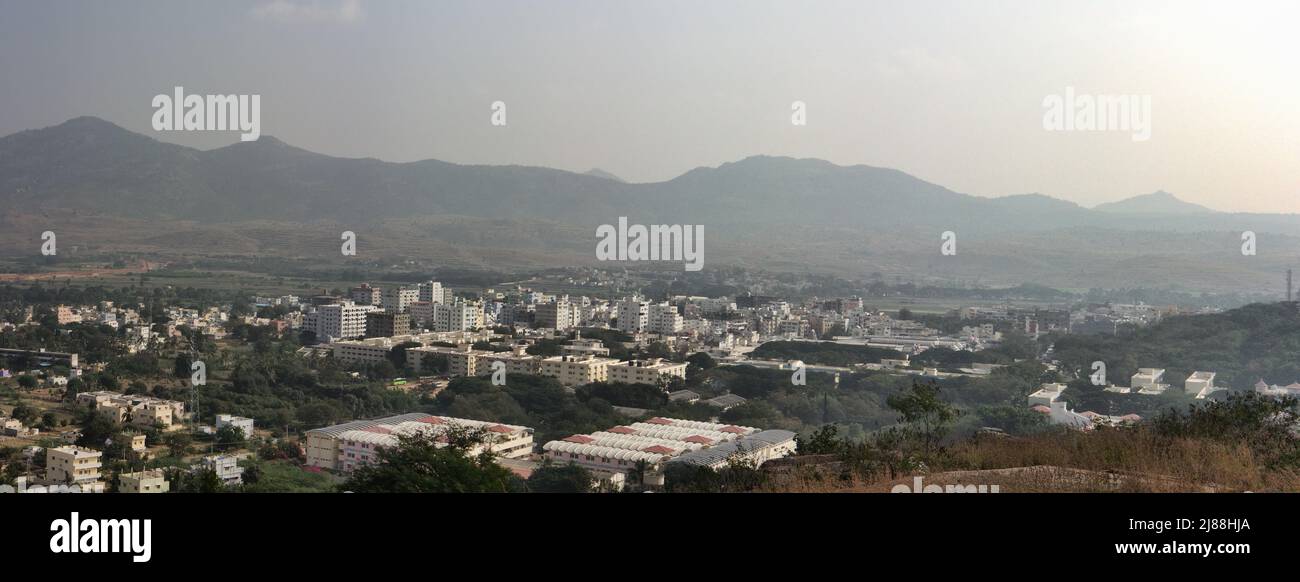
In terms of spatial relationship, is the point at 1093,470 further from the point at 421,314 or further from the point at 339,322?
the point at 421,314

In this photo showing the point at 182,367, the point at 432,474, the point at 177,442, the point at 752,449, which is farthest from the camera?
the point at 182,367

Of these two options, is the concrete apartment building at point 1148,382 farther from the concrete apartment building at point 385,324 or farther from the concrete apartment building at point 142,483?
the concrete apartment building at point 385,324

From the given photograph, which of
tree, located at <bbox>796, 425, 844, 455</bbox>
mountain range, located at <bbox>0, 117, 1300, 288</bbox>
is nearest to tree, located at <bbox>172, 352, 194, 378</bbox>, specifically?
tree, located at <bbox>796, 425, 844, 455</bbox>

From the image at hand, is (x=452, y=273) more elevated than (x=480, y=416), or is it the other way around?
(x=452, y=273)

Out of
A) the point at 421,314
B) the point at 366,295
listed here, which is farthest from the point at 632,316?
the point at 366,295

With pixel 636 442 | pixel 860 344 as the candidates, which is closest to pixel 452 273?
pixel 860 344
